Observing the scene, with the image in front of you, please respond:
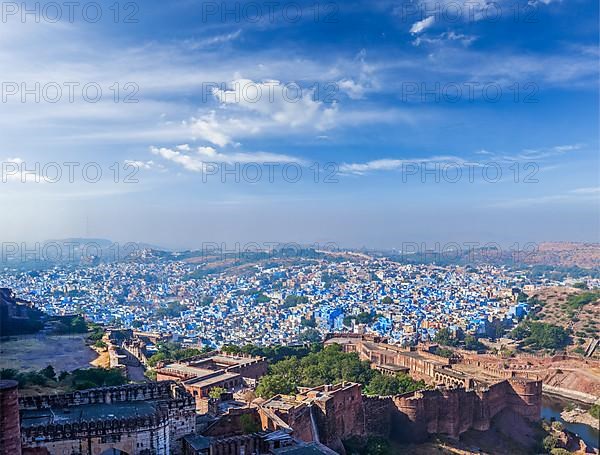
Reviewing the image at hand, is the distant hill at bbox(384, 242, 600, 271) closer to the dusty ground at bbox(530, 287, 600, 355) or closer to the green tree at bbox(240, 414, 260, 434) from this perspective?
the dusty ground at bbox(530, 287, 600, 355)

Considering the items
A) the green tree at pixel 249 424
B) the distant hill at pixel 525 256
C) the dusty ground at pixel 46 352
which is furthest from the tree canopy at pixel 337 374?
the distant hill at pixel 525 256

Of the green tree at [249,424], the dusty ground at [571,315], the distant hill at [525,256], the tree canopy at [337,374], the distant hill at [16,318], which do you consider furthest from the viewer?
the distant hill at [525,256]

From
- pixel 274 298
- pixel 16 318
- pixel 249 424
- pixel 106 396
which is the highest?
pixel 106 396

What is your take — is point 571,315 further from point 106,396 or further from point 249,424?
point 106,396

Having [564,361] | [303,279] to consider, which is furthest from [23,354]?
[303,279]

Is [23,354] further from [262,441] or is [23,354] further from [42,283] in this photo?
[42,283]

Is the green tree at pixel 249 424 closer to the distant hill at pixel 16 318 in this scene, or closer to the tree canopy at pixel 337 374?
the tree canopy at pixel 337 374

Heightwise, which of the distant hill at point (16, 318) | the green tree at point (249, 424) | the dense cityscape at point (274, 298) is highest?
the green tree at point (249, 424)

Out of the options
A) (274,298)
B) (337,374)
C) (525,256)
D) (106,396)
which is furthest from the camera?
(525,256)

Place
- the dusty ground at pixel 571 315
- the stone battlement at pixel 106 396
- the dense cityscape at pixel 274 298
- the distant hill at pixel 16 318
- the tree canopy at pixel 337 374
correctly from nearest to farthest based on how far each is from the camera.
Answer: the stone battlement at pixel 106 396 < the tree canopy at pixel 337 374 < the distant hill at pixel 16 318 < the dusty ground at pixel 571 315 < the dense cityscape at pixel 274 298

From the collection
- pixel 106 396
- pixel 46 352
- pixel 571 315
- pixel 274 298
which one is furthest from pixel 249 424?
pixel 274 298

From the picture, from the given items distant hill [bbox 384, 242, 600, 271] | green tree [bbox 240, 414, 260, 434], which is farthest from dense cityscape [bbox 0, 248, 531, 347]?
green tree [bbox 240, 414, 260, 434]
